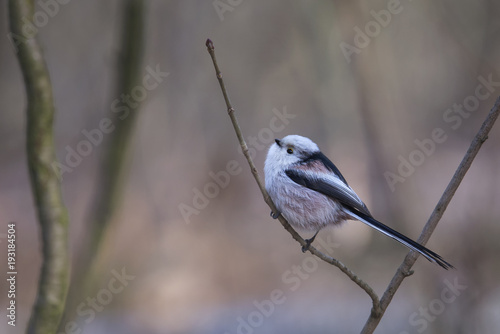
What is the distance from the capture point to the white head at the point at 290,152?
8.94 feet

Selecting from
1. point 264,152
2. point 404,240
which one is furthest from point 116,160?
point 264,152

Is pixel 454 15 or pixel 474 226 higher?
pixel 454 15

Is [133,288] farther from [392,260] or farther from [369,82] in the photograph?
[369,82]

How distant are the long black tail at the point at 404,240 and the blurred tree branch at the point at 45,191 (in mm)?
1120

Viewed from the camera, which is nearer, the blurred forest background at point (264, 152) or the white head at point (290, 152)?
the white head at point (290, 152)

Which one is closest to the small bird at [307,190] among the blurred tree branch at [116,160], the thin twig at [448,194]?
the thin twig at [448,194]

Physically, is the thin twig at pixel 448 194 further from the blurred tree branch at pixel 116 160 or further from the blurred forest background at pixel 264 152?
the blurred forest background at pixel 264 152

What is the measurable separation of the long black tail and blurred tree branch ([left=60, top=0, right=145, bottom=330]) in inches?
39.8

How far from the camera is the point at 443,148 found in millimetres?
6934

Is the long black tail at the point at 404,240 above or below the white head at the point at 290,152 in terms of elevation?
below

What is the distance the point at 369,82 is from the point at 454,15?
90cm

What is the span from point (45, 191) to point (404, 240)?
4.01ft

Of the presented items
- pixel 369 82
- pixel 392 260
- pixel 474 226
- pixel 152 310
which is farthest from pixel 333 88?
pixel 152 310

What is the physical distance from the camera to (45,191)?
4.97 ft
